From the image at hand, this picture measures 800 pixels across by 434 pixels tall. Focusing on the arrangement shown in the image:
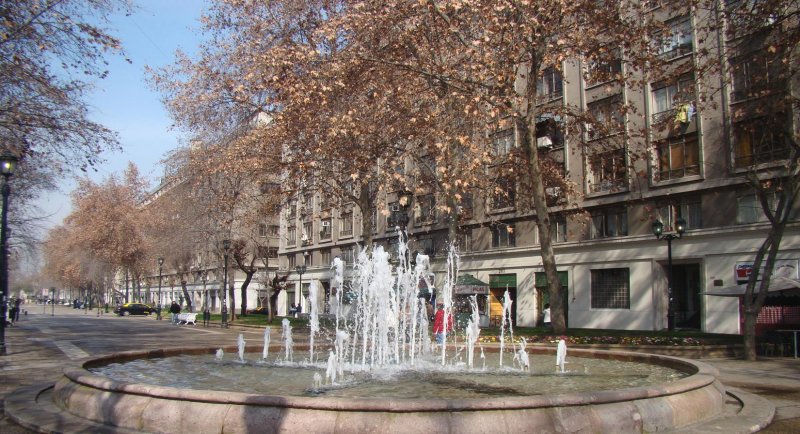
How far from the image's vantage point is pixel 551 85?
34.6m

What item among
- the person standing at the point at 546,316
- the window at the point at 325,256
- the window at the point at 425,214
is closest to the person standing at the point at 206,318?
the window at the point at 425,214

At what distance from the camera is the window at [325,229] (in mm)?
57828

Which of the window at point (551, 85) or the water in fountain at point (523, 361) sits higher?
the window at point (551, 85)

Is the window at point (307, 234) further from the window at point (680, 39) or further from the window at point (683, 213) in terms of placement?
the window at point (680, 39)

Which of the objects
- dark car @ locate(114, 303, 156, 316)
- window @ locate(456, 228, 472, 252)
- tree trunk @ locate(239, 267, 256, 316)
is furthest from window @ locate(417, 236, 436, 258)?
dark car @ locate(114, 303, 156, 316)

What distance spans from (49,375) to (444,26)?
1437cm

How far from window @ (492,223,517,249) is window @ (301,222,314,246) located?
86.1 ft

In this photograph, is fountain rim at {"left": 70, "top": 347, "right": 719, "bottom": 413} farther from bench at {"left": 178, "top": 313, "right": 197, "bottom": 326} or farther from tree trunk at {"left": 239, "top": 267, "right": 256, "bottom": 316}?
tree trunk at {"left": 239, "top": 267, "right": 256, "bottom": 316}

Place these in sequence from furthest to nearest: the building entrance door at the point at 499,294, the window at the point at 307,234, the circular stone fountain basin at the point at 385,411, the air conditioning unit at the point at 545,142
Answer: the window at the point at 307,234 → the building entrance door at the point at 499,294 → the air conditioning unit at the point at 545,142 → the circular stone fountain basin at the point at 385,411

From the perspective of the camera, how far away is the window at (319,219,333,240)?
57828mm

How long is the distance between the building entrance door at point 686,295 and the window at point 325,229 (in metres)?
33.5

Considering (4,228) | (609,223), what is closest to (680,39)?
(609,223)

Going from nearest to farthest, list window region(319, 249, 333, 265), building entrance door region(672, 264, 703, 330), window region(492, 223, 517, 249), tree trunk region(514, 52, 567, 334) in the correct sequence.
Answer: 1. tree trunk region(514, 52, 567, 334)
2. building entrance door region(672, 264, 703, 330)
3. window region(492, 223, 517, 249)
4. window region(319, 249, 333, 265)

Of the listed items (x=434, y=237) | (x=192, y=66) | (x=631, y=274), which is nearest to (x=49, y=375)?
(x=192, y=66)
